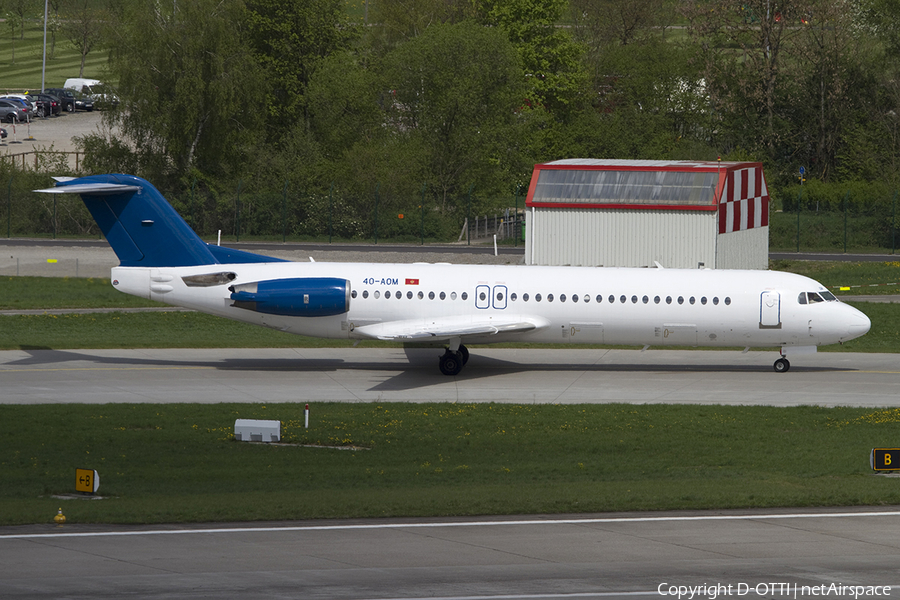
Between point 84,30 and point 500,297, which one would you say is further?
point 84,30

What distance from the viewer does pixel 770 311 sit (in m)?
32.4

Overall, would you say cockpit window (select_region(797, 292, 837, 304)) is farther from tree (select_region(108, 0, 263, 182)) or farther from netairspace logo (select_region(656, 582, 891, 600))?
tree (select_region(108, 0, 263, 182))

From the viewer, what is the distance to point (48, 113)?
105250 mm

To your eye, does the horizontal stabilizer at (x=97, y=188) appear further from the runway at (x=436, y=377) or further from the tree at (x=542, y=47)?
the tree at (x=542, y=47)

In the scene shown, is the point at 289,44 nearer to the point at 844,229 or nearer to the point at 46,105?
the point at 46,105

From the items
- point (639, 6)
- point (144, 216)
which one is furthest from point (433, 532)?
point (639, 6)

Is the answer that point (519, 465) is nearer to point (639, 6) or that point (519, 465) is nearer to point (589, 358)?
point (589, 358)

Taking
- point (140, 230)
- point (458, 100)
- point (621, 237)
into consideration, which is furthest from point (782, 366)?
point (458, 100)

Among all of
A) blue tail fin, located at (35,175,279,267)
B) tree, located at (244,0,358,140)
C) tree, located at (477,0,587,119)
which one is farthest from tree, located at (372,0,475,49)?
blue tail fin, located at (35,175,279,267)

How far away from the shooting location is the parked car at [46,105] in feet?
343

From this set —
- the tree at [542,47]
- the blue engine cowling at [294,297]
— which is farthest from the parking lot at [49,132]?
the blue engine cowling at [294,297]

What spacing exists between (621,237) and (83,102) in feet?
258

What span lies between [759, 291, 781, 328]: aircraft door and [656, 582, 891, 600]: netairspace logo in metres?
19.1

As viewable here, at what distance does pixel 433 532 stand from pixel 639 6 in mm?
95255
